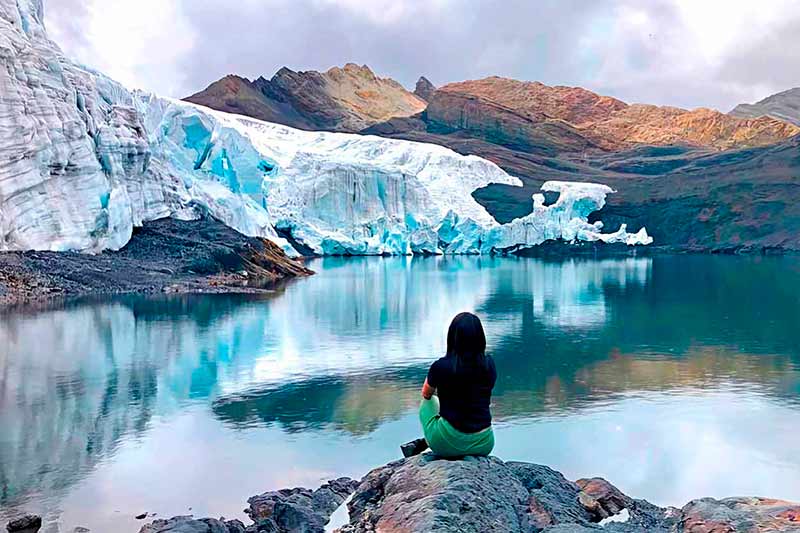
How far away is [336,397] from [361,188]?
95.9 ft

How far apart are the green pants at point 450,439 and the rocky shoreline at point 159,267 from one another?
14501 mm

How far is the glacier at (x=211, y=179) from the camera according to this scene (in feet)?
65.1

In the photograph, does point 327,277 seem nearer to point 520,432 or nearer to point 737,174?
point 520,432

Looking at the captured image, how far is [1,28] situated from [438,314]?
13563mm

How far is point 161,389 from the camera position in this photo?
9.42 metres

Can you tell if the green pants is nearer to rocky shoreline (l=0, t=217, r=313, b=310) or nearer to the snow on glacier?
rocky shoreline (l=0, t=217, r=313, b=310)

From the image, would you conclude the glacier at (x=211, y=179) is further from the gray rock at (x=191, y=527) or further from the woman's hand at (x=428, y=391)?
the woman's hand at (x=428, y=391)

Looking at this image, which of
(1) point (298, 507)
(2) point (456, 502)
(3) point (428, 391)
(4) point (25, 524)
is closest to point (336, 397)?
(1) point (298, 507)

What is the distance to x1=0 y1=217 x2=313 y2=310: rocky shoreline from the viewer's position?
696 inches

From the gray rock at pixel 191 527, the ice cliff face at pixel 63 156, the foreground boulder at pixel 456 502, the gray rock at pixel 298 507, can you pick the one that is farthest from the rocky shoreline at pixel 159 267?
the foreground boulder at pixel 456 502

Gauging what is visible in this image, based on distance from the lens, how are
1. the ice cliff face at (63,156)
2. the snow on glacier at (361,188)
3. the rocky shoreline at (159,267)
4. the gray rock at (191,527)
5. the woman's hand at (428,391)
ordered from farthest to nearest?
1. the snow on glacier at (361,188)
2. the ice cliff face at (63,156)
3. the rocky shoreline at (159,267)
4. the gray rock at (191,527)
5. the woman's hand at (428,391)

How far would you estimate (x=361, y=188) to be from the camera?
124 ft

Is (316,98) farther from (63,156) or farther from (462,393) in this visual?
(462,393)

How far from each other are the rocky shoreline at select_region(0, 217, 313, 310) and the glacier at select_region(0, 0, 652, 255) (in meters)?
0.54
